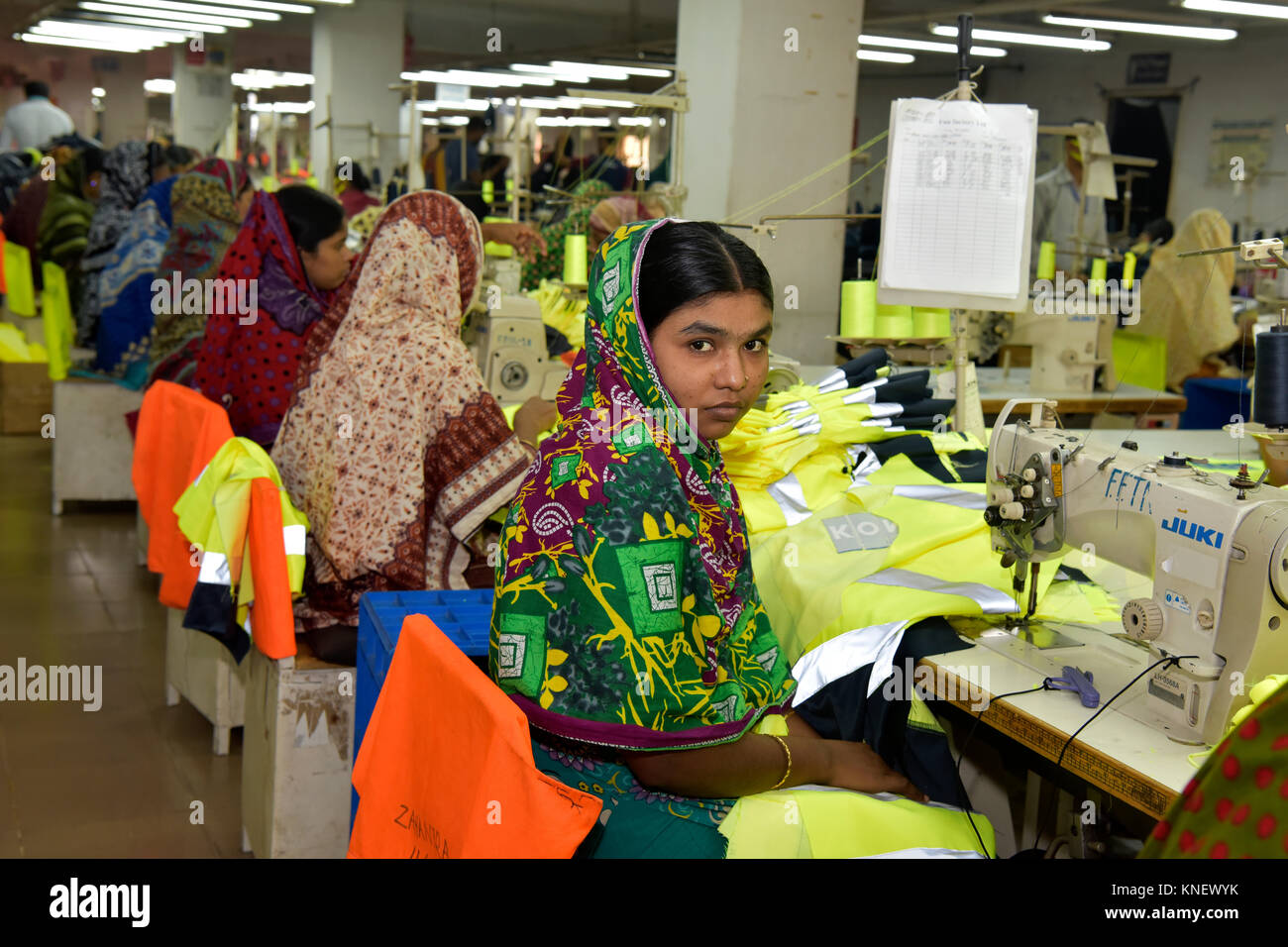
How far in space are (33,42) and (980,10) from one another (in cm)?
1376

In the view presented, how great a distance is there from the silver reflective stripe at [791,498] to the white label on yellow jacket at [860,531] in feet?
0.48

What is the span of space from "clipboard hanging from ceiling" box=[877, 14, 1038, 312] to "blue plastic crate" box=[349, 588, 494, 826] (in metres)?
1.22

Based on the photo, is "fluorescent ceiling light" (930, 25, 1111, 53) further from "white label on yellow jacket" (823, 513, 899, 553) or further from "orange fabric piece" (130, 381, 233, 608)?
"white label on yellow jacket" (823, 513, 899, 553)

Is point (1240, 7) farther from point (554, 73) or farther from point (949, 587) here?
point (554, 73)

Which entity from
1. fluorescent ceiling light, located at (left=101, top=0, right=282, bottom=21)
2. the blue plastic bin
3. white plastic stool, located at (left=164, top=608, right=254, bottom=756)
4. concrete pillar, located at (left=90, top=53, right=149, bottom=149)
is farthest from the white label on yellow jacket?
concrete pillar, located at (left=90, top=53, right=149, bottom=149)

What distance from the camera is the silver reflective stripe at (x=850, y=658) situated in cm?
186

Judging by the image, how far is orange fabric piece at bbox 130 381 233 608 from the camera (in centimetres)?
274

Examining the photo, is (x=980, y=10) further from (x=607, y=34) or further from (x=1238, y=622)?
(x=1238, y=622)

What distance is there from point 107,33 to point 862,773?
1516cm

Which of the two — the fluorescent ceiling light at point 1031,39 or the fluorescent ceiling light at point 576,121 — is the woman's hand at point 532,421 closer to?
the fluorescent ceiling light at point 1031,39

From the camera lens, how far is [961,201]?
2664 mm

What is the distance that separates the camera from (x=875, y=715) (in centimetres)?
184
